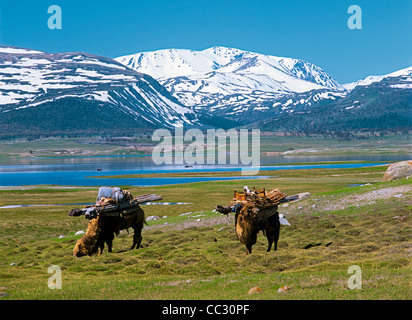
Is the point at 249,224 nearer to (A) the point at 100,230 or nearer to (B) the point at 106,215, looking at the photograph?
(B) the point at 106,215

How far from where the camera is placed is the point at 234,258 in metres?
26.4

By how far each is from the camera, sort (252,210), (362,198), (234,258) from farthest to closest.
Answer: (362,198), (234,258), (252,210)

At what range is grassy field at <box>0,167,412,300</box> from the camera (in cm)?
1785

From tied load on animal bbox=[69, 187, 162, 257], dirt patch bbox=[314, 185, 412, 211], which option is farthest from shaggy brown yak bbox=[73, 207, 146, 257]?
dirt patch bbox=[314, 185, 412, 211]

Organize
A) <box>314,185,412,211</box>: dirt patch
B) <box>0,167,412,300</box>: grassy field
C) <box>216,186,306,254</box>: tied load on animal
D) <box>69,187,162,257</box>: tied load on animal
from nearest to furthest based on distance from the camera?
<box>0,167,412,300</box>: grassy field < <box>69,187,162,257</box>: tied load on animal < <box>216,186,306,254</box>: tied load on animal < <box>314,185,412,211</box>: dirt patch

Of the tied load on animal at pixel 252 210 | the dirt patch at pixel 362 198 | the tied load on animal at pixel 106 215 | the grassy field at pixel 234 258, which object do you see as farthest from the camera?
the dirt patch at pixel 362 198

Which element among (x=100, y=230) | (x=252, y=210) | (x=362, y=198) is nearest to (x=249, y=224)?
(x=252, y=210)

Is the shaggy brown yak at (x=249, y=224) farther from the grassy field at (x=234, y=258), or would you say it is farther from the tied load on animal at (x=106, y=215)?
the tied load on animal at (x=106, y=215)

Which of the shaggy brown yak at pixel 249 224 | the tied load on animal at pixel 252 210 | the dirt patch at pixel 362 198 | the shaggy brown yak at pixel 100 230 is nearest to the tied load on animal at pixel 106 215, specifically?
the shaggy brown yak at pixel 100 230

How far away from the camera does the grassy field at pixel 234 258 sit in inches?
703

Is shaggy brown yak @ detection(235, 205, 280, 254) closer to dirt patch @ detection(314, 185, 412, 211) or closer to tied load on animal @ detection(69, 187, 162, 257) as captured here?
tied load on animal @ detection(69, 187, 162, 257)

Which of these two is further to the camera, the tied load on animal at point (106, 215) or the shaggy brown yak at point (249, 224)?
the shaggy brown yak at point (249, 224)
